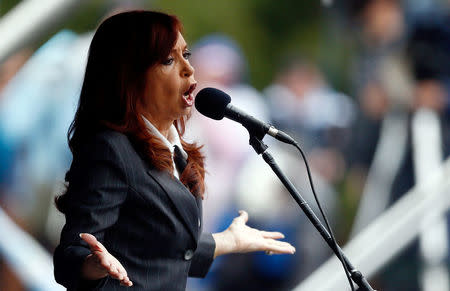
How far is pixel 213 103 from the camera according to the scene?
6.01 feet

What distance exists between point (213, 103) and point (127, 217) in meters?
0.30

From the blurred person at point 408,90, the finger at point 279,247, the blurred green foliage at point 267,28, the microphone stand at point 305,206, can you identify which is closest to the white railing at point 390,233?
the blurred person at point 408,90

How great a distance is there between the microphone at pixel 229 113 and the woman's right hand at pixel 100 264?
1.30 feet

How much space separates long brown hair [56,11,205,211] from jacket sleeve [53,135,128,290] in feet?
Answer: 0.26

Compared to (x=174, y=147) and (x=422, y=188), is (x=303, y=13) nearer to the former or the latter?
(x=422, y=188)

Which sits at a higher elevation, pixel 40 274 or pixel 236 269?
pixel 40 274

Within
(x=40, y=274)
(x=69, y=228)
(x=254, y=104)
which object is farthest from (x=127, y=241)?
(x=254, y=104)

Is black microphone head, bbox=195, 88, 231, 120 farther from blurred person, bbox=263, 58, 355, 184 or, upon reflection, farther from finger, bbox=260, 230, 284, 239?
blurred person, bbox=263, 58, 355, 184

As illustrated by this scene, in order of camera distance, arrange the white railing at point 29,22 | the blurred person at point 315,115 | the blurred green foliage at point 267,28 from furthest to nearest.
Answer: the blurred green foliage at point 267,28 → the blurred person at point 315,115 → the white railing at point 29,22

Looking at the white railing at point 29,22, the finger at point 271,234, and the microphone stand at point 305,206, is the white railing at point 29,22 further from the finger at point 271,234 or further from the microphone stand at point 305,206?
the finger at point 271,234

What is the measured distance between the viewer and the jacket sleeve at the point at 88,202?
1681mm

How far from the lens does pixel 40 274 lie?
3090mm

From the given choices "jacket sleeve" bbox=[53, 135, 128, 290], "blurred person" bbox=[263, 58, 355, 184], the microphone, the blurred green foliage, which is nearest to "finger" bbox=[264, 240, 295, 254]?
the microphone

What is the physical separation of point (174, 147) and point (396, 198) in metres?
2.44
